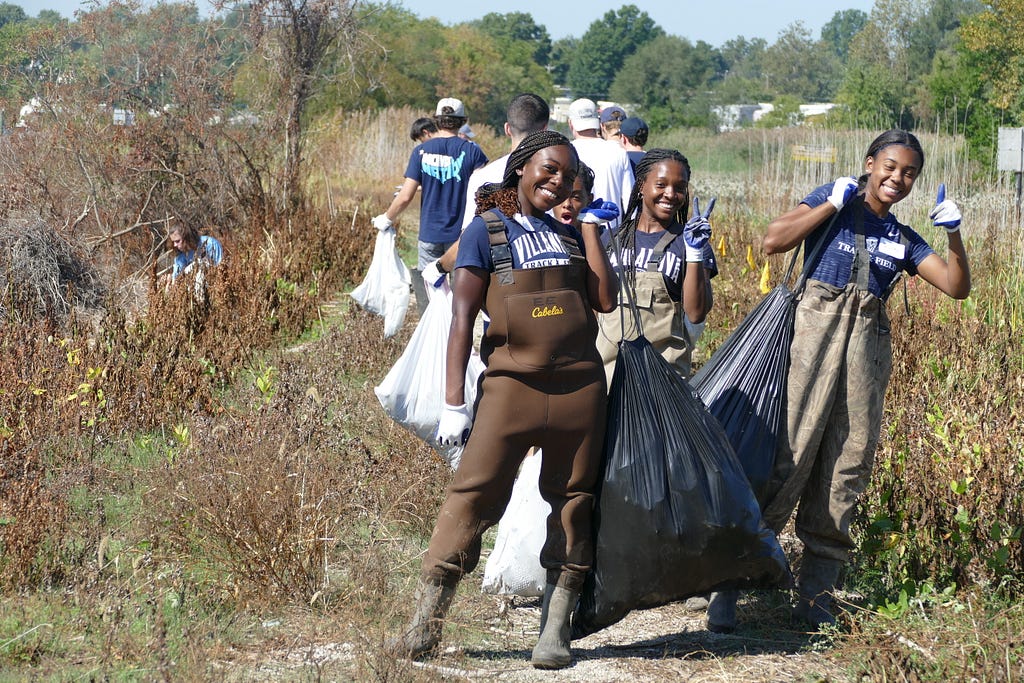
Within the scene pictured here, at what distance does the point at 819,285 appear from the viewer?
379cm

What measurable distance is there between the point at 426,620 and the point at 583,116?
3497 millimetres

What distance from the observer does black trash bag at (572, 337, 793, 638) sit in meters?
Answer: 3.37

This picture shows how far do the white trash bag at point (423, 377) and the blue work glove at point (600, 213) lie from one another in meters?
1.04

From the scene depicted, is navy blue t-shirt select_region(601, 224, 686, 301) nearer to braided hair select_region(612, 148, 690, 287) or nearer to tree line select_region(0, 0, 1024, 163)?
braided hair select_region(612, 148, 690, 287)

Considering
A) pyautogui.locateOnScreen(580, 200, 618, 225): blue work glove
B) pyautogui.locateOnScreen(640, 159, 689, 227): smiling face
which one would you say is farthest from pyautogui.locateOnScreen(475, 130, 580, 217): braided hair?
pyautogui.locateOnScreen(640, 159, 689, 227): smiling face

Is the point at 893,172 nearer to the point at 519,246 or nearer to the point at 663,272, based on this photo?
the point at 663,272

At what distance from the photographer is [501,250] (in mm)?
3334

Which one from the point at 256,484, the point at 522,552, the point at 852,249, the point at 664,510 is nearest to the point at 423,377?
the point at 256,484

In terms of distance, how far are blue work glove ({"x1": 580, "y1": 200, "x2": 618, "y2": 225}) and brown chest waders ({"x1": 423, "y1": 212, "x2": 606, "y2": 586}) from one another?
0.11 metres

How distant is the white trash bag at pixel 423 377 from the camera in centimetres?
439

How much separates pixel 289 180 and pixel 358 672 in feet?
29.2

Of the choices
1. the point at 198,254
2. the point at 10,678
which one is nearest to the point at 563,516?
the point at 10,678

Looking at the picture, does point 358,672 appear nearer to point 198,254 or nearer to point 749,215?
point 198,254

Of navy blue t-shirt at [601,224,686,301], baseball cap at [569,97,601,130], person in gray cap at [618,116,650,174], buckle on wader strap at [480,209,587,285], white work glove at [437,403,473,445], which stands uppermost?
baseball cap at [569,97,601,130]
